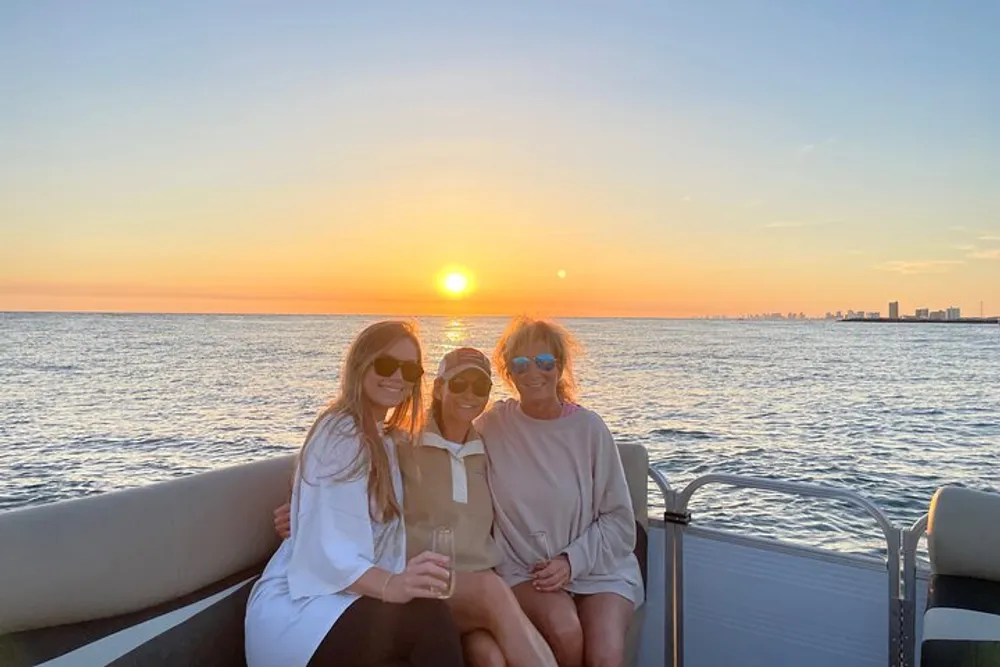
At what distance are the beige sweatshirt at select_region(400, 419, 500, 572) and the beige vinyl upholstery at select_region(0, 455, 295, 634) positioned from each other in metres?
0.57

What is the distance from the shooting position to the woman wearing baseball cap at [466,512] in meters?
2.44

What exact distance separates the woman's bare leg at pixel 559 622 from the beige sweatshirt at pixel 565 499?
11 centimetres

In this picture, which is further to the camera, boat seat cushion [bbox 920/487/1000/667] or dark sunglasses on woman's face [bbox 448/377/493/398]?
dark sunglasses on woman's face [bbox 448/377/493/398]

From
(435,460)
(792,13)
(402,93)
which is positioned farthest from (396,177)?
(435,460)

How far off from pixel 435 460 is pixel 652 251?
129 ft

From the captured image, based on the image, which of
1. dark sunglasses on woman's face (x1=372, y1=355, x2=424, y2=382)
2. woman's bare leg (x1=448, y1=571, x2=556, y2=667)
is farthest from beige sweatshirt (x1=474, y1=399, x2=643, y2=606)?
dark sunglasses on woman's face (x1=372, y1=355, x2=424, y2=382)

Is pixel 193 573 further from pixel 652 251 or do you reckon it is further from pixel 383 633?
pixel 652 251

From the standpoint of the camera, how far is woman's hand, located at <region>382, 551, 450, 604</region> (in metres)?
2.02

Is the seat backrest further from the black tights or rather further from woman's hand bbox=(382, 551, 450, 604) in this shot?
woman's hand bbox=(382, 551, 450, 604)

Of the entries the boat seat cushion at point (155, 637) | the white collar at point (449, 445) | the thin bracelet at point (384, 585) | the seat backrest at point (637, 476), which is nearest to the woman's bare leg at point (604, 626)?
the seat backrest at point (637, 476)

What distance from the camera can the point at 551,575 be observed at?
9.32 ft

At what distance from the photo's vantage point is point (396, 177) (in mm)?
15570

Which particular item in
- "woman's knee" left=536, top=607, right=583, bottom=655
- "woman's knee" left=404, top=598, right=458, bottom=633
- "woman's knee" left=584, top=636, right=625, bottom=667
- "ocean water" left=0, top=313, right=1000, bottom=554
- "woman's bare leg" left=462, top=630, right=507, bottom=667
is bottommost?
"ocean water" left=0, top=313, right=1000, bottom=554

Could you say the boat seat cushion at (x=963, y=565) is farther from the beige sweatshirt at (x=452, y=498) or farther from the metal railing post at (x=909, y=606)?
the beige sweatshirt at (x=452, y=498)
